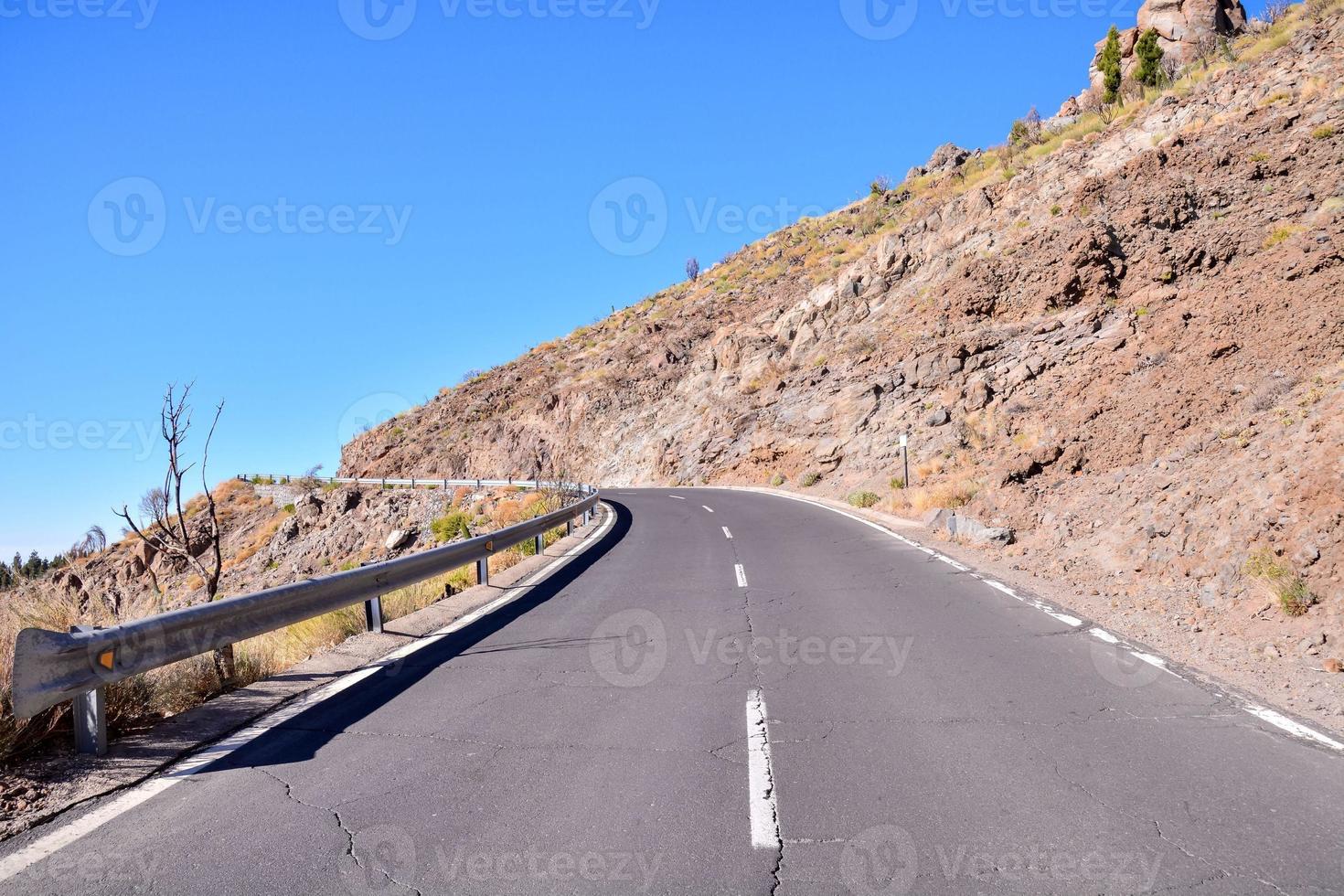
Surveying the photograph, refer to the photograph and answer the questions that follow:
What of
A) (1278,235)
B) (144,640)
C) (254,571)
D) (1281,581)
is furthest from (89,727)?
(254,571)

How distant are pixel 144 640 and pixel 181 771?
0.93 meters

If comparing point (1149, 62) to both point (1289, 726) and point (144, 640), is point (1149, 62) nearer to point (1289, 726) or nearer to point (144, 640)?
point (1289, 726)

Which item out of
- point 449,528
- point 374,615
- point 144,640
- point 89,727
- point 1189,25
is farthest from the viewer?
point 1189,25

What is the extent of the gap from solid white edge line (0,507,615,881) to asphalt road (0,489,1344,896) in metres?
0.06

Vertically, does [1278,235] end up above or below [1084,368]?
above

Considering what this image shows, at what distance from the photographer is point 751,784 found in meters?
4.35

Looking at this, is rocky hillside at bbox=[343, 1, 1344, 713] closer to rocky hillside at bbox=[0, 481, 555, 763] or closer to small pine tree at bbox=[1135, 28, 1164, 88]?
small pine tree at bbox=[1135, 28, 1164, 88]

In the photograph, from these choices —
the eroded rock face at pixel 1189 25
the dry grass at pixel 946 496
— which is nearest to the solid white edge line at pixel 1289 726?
the dry grass at pixel 946 496

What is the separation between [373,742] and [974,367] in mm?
27352

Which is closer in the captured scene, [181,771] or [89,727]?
[181,771]

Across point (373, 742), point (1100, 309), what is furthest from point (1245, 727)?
point (1100, 309)

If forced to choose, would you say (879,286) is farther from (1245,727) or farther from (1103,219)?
(1245,727)

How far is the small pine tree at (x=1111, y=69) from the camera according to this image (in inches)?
A: 1662

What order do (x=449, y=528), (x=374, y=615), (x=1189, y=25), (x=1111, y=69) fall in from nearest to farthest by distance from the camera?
(x=374, y=615) → (x=449, y=528) → (x=1189, y=25) → (x=1111, y=69)
